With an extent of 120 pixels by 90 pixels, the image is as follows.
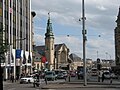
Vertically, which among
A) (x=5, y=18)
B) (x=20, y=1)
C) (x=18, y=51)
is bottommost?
(x=18, y=51)

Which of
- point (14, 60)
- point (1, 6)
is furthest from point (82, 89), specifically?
point (14, 60)

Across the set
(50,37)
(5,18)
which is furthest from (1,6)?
(50,37)

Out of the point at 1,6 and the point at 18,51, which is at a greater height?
the point at 1,6

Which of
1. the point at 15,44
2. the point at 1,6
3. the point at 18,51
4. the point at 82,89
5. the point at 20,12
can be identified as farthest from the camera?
the point at 20,12

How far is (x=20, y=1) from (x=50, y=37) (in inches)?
3529

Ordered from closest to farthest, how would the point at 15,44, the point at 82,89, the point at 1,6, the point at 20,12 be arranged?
the point at 82,89, the point at 1,6, the point at 15,44, the point at 20,12

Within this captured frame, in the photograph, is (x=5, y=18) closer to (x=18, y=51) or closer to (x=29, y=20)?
(x=18, y=51)

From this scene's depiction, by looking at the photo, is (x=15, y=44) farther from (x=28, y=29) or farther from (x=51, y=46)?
(x=51, y=46)

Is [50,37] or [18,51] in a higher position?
[50,37]

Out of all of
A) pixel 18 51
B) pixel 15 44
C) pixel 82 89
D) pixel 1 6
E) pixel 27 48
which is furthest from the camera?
pixel 27 48

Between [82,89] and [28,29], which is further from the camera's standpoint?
[28,29]

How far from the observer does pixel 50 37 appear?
19112 centimetres

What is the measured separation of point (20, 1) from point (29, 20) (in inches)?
488

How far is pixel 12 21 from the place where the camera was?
299 feet
